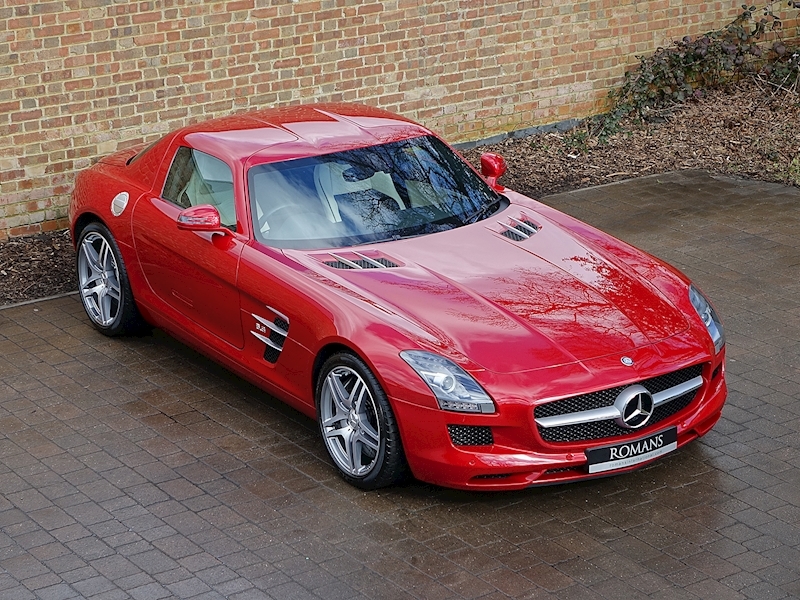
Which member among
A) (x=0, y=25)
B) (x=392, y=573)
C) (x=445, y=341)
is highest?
(x=0, y=25)

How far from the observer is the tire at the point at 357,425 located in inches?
252

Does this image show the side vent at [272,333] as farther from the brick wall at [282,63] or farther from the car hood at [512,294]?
the brick wall at [282,63]

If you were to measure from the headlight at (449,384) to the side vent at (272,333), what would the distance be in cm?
96

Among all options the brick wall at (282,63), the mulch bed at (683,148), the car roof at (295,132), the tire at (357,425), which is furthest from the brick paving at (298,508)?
the mulch bed at (683,148)

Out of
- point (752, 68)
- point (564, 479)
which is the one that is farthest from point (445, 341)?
point (752, 68)

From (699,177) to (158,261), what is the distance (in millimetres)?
6239

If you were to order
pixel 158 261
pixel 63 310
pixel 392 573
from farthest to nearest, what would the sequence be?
pixel 63 310 < pixel 158 261 < pixel 392 573

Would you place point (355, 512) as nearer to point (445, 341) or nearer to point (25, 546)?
point (445, 341)

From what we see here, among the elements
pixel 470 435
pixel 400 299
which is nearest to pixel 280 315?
pixel 400 299

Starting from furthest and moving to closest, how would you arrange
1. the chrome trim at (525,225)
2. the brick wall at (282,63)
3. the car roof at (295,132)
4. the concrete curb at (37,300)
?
the brick wall at (282,63) < the concrete curb at (37,300) < the car roof at (295,132) < the chrome trim at (525,225)

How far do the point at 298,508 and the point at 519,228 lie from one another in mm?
2228

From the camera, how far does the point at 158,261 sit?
805cm

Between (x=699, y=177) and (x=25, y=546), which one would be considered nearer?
(x=25, y=546)

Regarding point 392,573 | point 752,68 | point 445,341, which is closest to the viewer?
point 392,573
